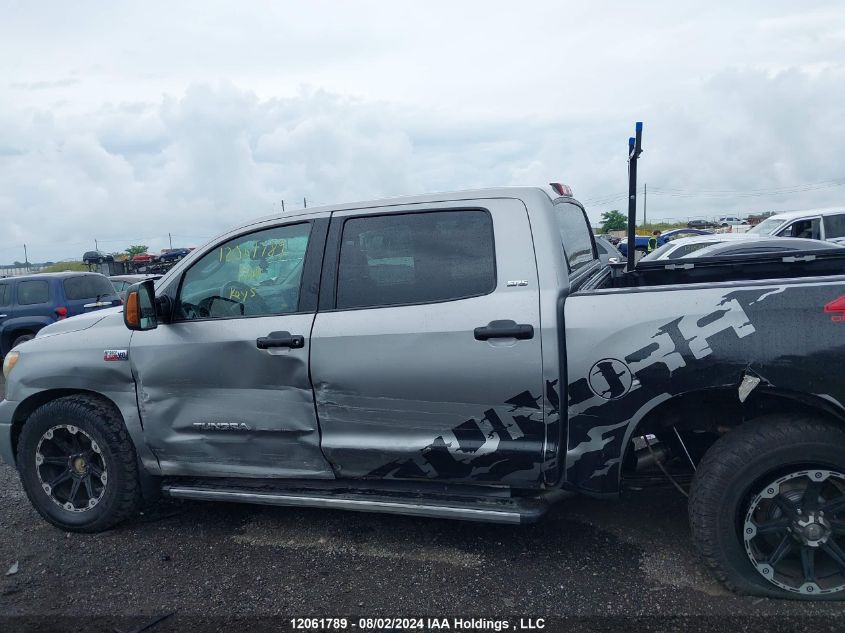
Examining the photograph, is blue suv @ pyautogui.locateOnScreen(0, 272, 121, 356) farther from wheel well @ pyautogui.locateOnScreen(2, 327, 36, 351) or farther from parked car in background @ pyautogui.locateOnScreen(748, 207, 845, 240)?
parked car in background @ pyautogui.locateOnScreen(748, 207, 845, 240)

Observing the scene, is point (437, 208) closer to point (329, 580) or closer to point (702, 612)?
point (329, 580)

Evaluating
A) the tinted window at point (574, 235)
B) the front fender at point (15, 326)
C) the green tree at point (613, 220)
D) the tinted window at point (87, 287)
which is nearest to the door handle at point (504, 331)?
the tinted window at point (574, 235)

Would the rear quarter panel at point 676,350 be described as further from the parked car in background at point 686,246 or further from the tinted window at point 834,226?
the tinted window at point 834,226

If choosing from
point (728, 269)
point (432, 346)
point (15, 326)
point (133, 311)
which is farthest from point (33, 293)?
point (728, 269)

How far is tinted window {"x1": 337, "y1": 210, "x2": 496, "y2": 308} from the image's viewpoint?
3398 mm

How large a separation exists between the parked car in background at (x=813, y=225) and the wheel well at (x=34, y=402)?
13225mm

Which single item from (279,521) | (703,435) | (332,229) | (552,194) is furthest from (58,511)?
(703,435)

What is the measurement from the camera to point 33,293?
1126 centimetres

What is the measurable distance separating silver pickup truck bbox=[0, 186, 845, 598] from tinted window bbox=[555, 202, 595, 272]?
0.11ft

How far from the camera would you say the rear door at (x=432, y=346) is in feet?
10.6

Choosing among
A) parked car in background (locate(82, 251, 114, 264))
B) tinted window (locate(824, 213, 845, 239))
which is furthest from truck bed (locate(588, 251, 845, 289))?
parked car in background (locate(82, 251, 114, 264))

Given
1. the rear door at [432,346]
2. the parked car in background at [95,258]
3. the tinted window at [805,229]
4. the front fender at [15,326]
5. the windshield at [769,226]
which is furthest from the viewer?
the parked car in background at [95,258]

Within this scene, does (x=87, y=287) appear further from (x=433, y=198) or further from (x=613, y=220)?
(x=613, y=220)

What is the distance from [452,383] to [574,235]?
132 centimetres
